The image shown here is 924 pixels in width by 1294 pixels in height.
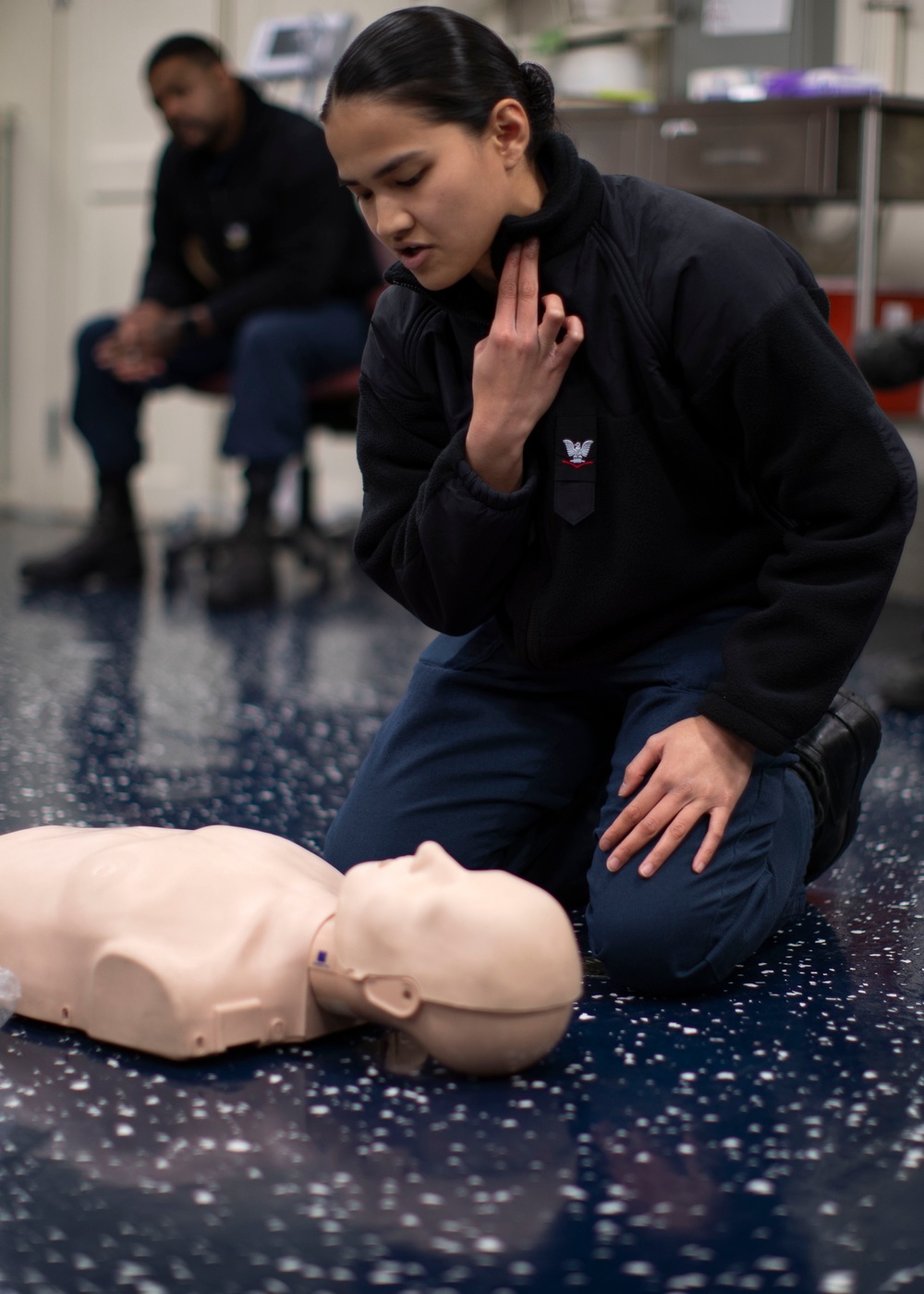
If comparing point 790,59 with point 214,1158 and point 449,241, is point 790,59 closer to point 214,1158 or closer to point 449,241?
point 449,241

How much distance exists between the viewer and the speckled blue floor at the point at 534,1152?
67cm

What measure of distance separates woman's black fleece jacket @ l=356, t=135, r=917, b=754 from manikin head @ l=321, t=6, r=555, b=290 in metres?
0.04

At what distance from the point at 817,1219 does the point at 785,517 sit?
0.54 meters

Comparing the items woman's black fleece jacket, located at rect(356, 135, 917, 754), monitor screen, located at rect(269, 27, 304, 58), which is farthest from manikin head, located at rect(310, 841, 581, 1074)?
monitor screen, located at rect(269, 27, 304, 58)

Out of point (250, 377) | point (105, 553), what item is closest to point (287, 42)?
point (250, 377)

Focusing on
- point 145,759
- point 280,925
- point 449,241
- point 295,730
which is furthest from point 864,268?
point 280,925

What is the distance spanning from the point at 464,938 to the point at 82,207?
13.3 feet

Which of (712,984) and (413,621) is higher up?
(712,984)

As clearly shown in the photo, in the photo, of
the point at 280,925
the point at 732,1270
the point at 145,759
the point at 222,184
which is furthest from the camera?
the point at 222,184

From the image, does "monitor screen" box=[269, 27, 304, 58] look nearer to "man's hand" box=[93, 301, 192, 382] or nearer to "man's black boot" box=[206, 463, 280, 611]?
"man's hand" box=[93, 301, 192, 382]

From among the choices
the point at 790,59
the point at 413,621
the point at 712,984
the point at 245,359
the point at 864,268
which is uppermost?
the point at 790,59

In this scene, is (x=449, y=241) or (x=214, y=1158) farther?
(x=449, y=241)

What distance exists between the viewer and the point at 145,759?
166cm

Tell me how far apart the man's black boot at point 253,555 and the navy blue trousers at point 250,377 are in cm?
6
